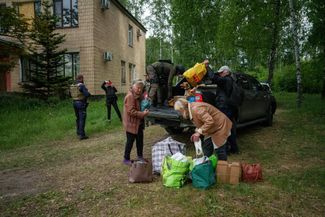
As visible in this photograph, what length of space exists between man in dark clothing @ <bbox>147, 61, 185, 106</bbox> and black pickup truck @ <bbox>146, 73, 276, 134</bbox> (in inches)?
13.6

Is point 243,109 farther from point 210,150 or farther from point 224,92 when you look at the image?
point 210,150

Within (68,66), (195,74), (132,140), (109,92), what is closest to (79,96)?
(109,92)

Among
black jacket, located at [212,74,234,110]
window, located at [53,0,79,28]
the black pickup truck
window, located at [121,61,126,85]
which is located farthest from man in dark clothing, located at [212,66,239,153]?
window, located at [121,61,126,85]

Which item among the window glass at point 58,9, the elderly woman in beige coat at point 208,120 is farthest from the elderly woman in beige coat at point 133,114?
the window glass at point 58,9

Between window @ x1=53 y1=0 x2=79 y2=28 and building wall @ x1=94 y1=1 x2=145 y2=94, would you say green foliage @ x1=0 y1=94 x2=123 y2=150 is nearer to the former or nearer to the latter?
building wall @ x1=94 y1=1 x2=145 y2=94

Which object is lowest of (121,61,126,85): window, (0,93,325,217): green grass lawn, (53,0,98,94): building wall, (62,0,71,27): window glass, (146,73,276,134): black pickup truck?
(0,93,325,217): green grass lawn

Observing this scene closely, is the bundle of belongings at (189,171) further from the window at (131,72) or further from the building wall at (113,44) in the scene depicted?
the window at (131,72)

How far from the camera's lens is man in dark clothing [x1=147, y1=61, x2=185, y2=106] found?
789 centimetres

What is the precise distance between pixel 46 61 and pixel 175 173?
12536 millimetres

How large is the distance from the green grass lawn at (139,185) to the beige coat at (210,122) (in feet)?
2.62

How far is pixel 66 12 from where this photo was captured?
17.7 metres

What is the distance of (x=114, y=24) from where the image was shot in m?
20.5

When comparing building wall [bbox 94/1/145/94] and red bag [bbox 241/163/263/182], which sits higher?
building wall [bbox 94/1/145/94]

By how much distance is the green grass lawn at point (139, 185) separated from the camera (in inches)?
164
